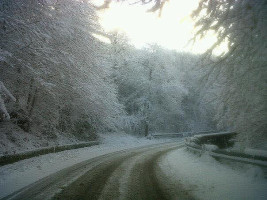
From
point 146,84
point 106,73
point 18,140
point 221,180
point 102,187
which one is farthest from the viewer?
point 146,84

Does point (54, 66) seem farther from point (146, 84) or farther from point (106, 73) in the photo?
point (146, 84)

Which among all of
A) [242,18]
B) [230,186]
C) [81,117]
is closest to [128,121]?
[81,117]

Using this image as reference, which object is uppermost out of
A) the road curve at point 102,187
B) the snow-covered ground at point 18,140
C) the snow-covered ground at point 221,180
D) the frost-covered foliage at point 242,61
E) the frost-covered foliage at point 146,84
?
the frost-covered foliage at point 146,84

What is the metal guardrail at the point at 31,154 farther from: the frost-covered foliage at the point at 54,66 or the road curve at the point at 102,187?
the road curve at the point at 102,187

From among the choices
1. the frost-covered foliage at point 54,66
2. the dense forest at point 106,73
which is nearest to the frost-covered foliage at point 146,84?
the dense forest at point 106,73

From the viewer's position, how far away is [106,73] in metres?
21.8

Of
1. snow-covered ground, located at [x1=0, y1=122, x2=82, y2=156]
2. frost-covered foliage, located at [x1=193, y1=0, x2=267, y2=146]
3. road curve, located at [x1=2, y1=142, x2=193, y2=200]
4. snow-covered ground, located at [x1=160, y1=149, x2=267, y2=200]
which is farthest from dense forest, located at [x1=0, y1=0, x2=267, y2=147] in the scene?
road curve, located at [x1=2, y1=142, x2=193, y2=200]

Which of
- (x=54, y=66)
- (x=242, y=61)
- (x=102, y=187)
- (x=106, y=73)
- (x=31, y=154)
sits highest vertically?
(x=106, y=73)

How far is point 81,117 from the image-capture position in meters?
22.1

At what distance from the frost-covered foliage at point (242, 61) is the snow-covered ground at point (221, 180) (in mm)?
1251

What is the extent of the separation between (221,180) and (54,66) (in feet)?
36.0

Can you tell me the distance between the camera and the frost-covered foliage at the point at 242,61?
500 centimetres

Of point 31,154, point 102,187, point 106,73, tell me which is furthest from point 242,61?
point 106,73

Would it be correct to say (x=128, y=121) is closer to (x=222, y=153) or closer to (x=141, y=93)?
(x=141, y=93)
